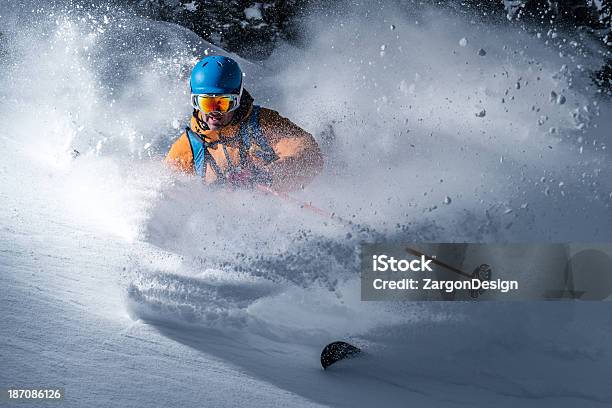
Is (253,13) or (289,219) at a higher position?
(253,13)

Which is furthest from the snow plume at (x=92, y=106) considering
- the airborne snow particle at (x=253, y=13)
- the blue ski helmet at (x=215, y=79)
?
the airborne snow particle at (x=253, y=13)

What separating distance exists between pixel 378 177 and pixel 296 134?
1.08 meters

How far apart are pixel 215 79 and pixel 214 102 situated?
184 mm

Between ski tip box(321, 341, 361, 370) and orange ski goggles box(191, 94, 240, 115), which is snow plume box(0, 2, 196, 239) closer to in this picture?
orange ski goggles box(191, 94, 240, 115)

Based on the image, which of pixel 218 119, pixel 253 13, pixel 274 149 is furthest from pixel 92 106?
pixel 253 13

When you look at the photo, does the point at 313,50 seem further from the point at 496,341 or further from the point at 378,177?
the point at 496,341

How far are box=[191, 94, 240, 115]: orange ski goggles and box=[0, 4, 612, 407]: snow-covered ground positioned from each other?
0.67 m

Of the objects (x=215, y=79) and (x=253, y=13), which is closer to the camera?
(x=215, y=79)

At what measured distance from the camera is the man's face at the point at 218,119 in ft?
16.2

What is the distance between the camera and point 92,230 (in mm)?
4594

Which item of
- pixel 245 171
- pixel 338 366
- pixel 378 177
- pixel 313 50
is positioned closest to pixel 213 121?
pixel 245 171

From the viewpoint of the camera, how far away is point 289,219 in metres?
4.79

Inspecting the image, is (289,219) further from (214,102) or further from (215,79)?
(215,79)

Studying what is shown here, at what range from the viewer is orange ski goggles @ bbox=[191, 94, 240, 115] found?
4859 mm
